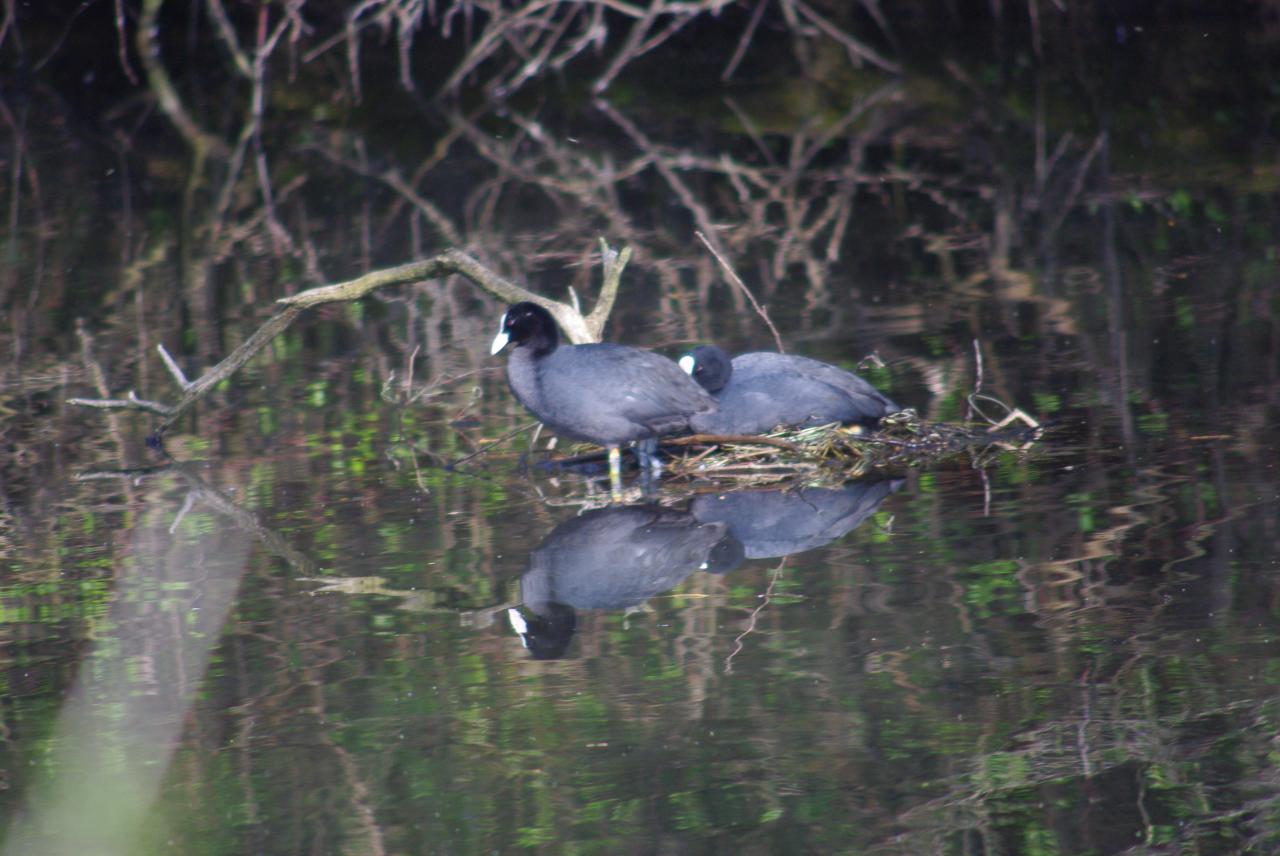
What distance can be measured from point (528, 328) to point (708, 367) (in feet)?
2.71

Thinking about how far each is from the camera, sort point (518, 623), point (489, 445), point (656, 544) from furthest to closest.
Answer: point (489, 445), point (656, 544), point (518, 623)

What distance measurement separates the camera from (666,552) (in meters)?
7.35

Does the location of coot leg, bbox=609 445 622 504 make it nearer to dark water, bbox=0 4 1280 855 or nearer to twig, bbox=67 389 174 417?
dark water, bbox=0 4 1280 855

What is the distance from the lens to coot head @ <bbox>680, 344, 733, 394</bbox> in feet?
28.0

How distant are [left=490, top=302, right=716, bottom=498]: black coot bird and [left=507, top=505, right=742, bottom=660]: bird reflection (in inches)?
15.4

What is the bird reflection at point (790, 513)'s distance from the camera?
291 inches

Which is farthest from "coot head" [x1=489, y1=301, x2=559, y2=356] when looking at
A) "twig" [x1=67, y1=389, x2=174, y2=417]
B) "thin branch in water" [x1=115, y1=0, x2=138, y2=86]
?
"thin branch in water" [x1=115, y1=0, x2=138, y2=86]

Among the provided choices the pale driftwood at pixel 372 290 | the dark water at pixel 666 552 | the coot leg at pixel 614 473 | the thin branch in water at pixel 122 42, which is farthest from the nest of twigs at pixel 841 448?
the thin branch in water at pixel 122 42

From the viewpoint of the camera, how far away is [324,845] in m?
5.07

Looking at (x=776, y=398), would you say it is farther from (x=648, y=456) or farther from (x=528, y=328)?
(x=528, y=328)

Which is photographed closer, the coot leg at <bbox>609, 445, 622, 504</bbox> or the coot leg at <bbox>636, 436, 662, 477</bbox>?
the coot leg at <bbox>609, 445, 622, 504</bbox>

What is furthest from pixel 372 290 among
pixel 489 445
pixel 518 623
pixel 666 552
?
pixel 518 623

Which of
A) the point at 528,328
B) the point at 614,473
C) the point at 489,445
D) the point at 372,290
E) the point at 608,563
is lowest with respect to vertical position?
the point at 608,563

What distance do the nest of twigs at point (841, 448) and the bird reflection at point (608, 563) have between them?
57 centimetres
